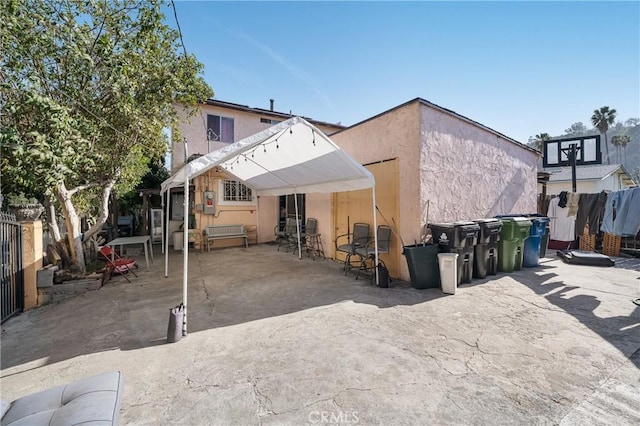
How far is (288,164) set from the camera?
6.72 m

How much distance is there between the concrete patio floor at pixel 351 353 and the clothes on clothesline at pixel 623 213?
4.14ft

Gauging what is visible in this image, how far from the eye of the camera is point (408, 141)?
5809 millimetres

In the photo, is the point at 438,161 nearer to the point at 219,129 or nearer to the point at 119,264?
the point at 119,264

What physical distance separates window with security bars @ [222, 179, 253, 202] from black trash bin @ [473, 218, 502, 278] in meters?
8.70

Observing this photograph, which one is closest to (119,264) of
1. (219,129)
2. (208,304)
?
(208,304)

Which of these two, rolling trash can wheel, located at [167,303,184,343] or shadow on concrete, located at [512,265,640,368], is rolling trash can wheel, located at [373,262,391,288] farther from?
rolling trash can wheel, located at [167,303,184,343]

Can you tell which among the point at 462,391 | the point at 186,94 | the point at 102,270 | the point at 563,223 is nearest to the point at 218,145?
the point at 186,94

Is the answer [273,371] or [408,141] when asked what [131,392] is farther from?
[408,141]

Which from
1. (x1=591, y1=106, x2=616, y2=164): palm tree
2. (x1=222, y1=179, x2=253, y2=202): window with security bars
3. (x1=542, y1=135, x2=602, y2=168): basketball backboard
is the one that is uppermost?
(x1=591, y1=106, x2=616, y2=164): palm tree

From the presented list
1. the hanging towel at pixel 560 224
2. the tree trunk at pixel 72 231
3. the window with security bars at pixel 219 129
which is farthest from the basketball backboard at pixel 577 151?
the tree trunk at pixel 72 231

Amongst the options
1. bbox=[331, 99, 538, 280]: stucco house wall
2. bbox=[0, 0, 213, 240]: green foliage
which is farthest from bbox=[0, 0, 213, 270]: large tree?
bbox=[331, 99, 538, 280]: stucco house wall

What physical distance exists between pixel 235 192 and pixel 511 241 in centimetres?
959

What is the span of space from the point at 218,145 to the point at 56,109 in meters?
8.40

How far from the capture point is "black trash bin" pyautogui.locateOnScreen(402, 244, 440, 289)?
5.18 metres
